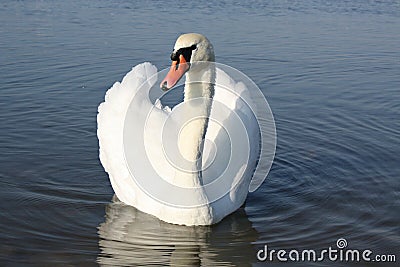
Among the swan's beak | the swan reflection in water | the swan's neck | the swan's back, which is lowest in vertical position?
the swan reflection in water

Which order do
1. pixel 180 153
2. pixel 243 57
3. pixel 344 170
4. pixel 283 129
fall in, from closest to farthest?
pixel 180 153
pixel 344 170
pixel 283 129
pixel 243 57

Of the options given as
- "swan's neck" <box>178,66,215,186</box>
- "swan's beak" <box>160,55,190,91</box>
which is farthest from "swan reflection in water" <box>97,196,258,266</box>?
"swan's beak" <box>160,55,190,91</box>

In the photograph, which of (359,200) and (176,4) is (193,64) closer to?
(359,200)

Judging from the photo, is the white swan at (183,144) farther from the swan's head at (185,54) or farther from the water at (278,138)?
the water at (278,138)

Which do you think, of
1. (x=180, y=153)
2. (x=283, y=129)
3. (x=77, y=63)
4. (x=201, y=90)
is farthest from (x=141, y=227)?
(x=77, y=63)

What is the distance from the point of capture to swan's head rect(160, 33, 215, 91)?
210 inches

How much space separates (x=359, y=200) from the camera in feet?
21.7

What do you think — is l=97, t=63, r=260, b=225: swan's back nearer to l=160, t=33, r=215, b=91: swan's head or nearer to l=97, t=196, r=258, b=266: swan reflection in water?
l=97, t=196, r=258, b=266: swan reflection in water

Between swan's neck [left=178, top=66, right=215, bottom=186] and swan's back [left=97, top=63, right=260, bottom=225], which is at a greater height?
swan's neck [left=178, top=66, right=215, bottom=186]

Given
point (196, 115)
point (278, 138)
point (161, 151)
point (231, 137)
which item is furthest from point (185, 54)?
point (278, 138)

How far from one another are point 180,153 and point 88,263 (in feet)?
4.12

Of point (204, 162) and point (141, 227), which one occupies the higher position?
point (204, 162)

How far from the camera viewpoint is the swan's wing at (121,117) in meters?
6.33

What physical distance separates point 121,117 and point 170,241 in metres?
1.47
